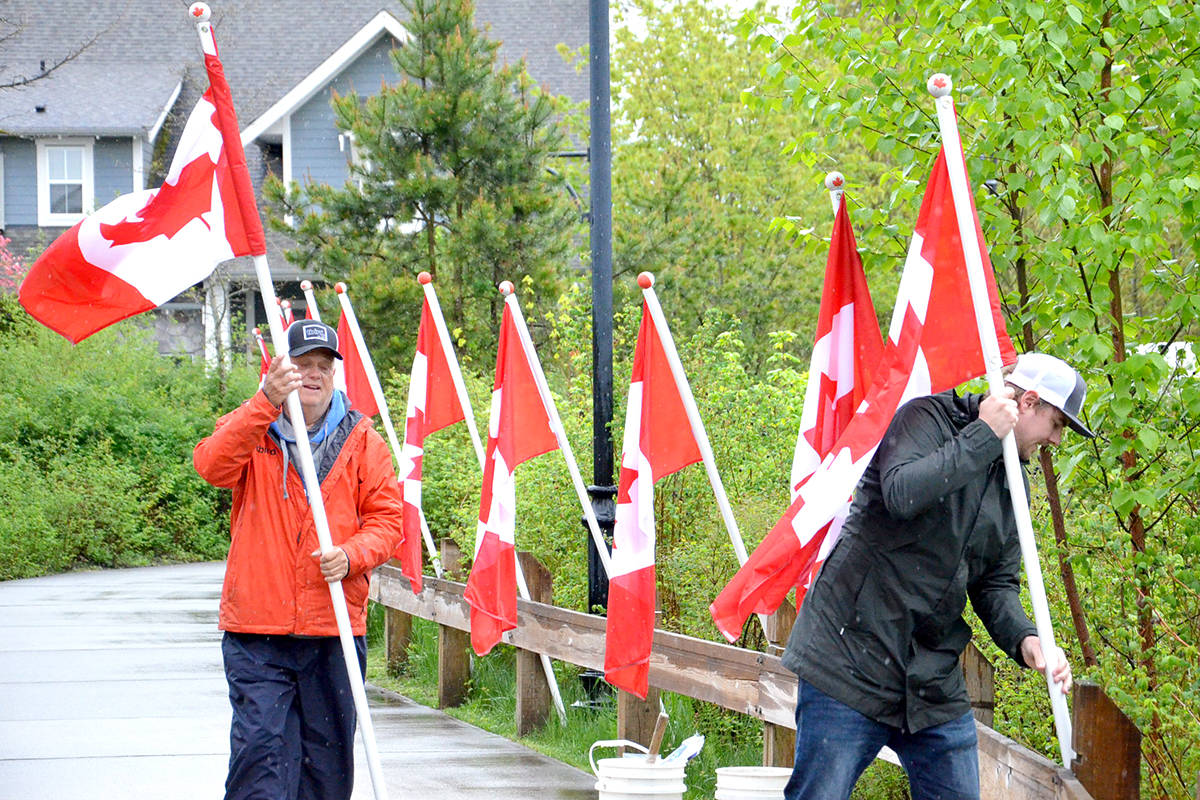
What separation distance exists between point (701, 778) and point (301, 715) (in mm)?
2727

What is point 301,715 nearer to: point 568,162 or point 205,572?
point 205,572

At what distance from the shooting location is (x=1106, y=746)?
13.9ft

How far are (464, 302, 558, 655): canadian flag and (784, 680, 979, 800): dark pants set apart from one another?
13.9 ft

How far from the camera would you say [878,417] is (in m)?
4.89

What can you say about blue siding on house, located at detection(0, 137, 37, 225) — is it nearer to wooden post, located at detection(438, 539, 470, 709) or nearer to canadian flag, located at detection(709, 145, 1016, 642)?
wooden post, located at detection(438, 539, 470, 709)

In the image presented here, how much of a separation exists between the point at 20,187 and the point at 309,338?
98.1 feet

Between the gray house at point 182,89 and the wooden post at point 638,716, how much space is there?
21.0 metres

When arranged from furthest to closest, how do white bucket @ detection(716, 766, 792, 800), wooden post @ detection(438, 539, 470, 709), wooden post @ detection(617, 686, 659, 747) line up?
wooden post @ detection(438, 539, 470, 709) → wooden post @ detection(617, 686, 659, 747) → white bucket @ detection(716, 766, 792, 800)

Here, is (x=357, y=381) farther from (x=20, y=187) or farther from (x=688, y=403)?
(x=20, y=187)

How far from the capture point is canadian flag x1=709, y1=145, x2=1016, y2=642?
489cm

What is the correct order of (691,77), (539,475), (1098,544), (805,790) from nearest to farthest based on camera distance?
(805,790) < (1098,544) < (539,475) < (691,77)

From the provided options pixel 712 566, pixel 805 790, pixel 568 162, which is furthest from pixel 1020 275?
pixel 568 162

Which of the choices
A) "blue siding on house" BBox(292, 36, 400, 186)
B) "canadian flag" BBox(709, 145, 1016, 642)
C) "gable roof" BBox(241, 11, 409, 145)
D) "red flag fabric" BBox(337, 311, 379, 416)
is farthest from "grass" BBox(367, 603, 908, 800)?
"blue siding on house" BBox(292, 36, 400, 186)

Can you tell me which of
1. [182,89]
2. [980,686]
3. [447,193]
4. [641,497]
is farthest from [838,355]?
[182,89]
